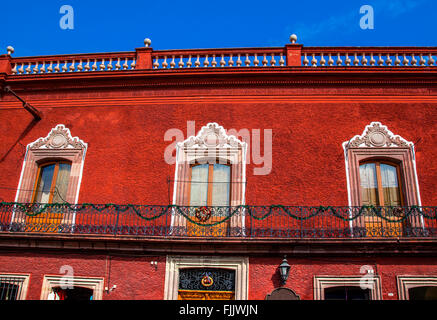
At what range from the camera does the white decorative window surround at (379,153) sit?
32.9 ft

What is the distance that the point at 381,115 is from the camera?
10.8 metres

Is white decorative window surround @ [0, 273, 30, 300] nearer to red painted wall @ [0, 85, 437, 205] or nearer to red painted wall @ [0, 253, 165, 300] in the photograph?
red painted wall @ [0, 253, 165, 300]

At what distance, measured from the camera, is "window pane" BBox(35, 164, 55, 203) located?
35.4 feet

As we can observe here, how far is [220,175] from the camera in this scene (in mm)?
10609

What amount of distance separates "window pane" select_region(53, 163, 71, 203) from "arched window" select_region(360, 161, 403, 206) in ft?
25.0

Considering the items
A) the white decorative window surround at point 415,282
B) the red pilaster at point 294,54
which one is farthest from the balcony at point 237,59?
the white decorative window surround at point 415,282

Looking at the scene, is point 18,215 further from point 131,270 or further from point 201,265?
point 201,265

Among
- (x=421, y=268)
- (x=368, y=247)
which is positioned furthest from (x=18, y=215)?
(x=421, y=268)

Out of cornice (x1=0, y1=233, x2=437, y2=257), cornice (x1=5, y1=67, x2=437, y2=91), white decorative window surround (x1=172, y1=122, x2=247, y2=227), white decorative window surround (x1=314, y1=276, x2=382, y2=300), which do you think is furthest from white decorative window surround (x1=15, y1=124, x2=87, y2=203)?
white decorative window surround (x1=314, y1=276, x2=382, y2=300)

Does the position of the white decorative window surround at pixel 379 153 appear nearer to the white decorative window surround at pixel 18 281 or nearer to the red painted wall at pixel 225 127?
the red painted wall at pixel 225 127

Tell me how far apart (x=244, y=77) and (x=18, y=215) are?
690cm

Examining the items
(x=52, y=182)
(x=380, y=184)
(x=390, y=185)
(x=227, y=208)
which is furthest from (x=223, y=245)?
(x=52, y=182)

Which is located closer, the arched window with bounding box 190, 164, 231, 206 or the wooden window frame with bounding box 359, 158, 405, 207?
the wooden window frame with bounding box 359, 158, 405, 207
